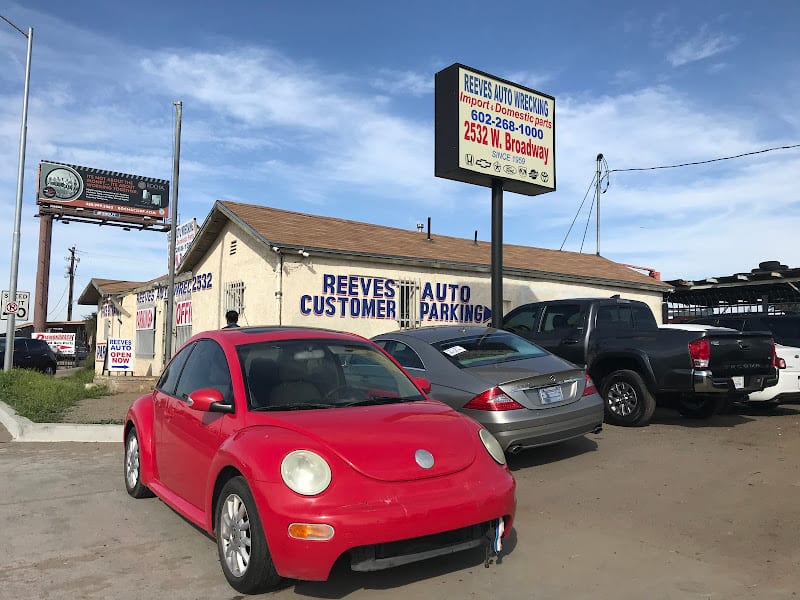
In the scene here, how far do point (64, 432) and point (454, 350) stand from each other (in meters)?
5.96

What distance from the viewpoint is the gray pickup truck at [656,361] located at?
8.09 metres

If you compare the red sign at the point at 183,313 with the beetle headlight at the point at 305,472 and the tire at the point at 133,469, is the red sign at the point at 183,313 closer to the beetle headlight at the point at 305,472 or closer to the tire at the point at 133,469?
the tire at the point at 133,469

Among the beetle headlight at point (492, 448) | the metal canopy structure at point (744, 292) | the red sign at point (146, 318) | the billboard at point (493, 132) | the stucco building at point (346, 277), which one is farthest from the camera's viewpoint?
the metal canopy structure at point (744, 292)

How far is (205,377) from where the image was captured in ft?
16.0

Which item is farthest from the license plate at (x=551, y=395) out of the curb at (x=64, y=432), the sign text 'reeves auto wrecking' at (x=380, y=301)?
the sign text 'reeves auto wrecking' at (x=380, y=301)

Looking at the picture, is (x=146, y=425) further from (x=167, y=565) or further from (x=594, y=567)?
(x=594, y=567)

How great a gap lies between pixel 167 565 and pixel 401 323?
37.0 ft

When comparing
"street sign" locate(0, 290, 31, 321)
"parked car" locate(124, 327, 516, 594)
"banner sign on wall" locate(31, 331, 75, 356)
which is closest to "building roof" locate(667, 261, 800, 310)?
"parked car" locate(124, 327, 516, 594)

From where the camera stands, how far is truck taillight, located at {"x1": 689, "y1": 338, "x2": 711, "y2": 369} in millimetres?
8047

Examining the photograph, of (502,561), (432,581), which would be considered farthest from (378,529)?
(502,561)

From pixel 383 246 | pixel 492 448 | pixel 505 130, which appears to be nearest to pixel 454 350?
pixel 492 448

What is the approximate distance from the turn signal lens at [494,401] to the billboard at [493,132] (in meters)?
6.65

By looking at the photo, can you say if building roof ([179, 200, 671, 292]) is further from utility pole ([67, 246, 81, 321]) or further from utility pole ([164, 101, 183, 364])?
utility pole ([67, 246, 81, 321])

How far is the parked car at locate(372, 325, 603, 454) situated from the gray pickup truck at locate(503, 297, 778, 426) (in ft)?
6.02
